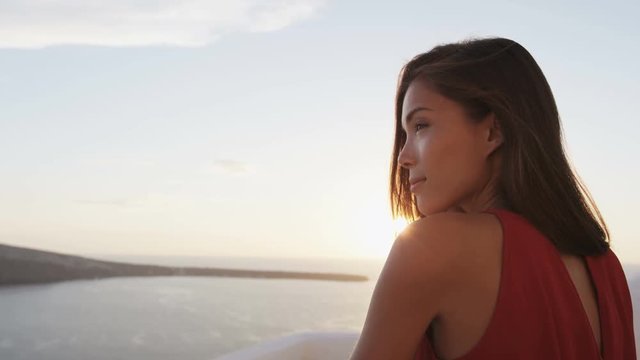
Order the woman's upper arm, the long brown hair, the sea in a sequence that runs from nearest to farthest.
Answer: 1. the woman's upper arm
2. the long brown hair
3. the sea

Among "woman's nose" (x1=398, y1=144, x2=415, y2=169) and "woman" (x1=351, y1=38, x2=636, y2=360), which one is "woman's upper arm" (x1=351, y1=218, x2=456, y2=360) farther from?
"woman's nose" (x1=398, y1=144, x2=415, y2=169)

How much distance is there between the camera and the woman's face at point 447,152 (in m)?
0.96

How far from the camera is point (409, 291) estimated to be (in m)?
0.80

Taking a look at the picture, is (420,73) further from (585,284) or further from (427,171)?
(585,284)

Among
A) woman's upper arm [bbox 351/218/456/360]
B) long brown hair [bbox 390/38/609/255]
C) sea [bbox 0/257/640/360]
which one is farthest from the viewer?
sea [bbox 0/257/640/360]

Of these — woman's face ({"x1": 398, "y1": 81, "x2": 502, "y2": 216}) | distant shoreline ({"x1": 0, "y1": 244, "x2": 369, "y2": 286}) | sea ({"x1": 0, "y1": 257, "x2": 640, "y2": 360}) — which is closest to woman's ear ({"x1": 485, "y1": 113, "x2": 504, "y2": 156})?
woman's face ({"x1": 398, "y1": 81, "x2": 502, "y2": 216})

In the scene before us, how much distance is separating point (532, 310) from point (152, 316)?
34.8 meters

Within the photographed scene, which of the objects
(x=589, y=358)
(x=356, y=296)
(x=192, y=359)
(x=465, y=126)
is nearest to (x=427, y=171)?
(x=465, y=126)

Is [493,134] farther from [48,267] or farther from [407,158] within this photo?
[48,267]

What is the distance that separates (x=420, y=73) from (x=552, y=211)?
11.3 inches

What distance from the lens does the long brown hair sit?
92 centimetres

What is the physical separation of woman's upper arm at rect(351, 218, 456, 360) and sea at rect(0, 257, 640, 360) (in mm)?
10925

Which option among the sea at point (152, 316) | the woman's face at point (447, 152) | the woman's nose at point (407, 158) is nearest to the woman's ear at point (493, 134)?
the woman's face at point (447, 152)

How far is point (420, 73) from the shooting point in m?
1.01
